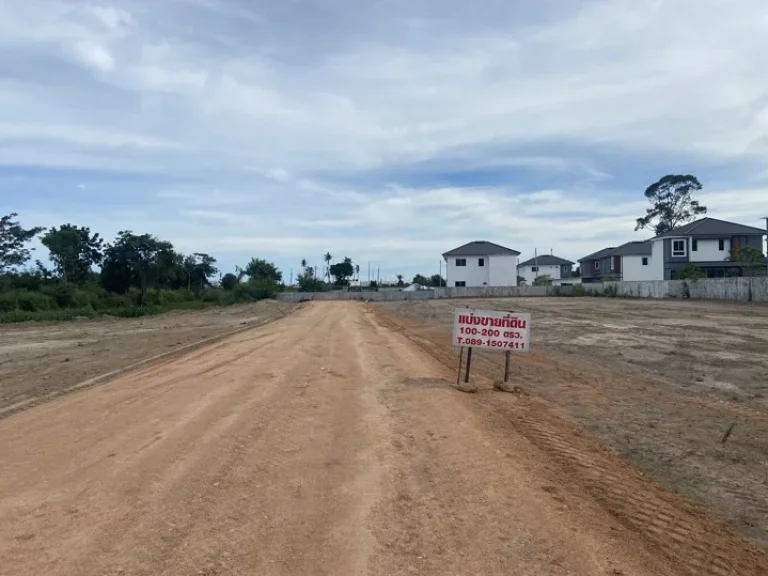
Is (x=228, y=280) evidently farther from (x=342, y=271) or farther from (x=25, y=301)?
(x=25, y=301)

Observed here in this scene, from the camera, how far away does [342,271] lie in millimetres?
136750

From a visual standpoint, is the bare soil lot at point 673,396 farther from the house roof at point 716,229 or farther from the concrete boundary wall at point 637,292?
the house roof at point 716,229

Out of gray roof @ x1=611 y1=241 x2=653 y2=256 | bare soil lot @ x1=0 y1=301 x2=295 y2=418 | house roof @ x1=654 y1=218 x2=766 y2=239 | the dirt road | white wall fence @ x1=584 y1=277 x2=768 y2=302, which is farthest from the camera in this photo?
gray roof @ x1=611 y1=241 x2=653 y2=256

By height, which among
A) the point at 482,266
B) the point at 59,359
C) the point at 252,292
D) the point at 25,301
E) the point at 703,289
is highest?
the point at 482,266

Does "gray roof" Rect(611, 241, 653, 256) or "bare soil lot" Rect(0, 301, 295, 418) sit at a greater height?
"gray roof" Rect(611, 241, 653, 256)

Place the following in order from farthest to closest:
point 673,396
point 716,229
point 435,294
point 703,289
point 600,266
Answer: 1. point 600,266
2. point 435,294
3. point 716,229
4. point 703,289
5. point 673,396

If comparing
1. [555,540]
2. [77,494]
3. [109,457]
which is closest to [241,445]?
[109,457]

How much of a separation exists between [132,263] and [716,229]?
208ft

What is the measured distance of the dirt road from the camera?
4.35 metres

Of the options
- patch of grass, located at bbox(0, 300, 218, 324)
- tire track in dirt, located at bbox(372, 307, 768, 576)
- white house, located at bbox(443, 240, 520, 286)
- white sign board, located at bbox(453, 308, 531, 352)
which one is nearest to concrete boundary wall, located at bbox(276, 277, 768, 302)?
white house, located at bbox(443, 240, 520, 286)

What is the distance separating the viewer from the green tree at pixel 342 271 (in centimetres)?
13675

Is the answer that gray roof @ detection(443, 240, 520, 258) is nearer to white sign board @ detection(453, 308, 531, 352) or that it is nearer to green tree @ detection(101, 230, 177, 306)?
green tree @ detection(101, 230, 177, 306)

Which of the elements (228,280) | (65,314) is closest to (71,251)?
(65,314)

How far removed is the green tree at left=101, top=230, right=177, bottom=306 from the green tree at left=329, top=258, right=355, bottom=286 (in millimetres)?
58754
